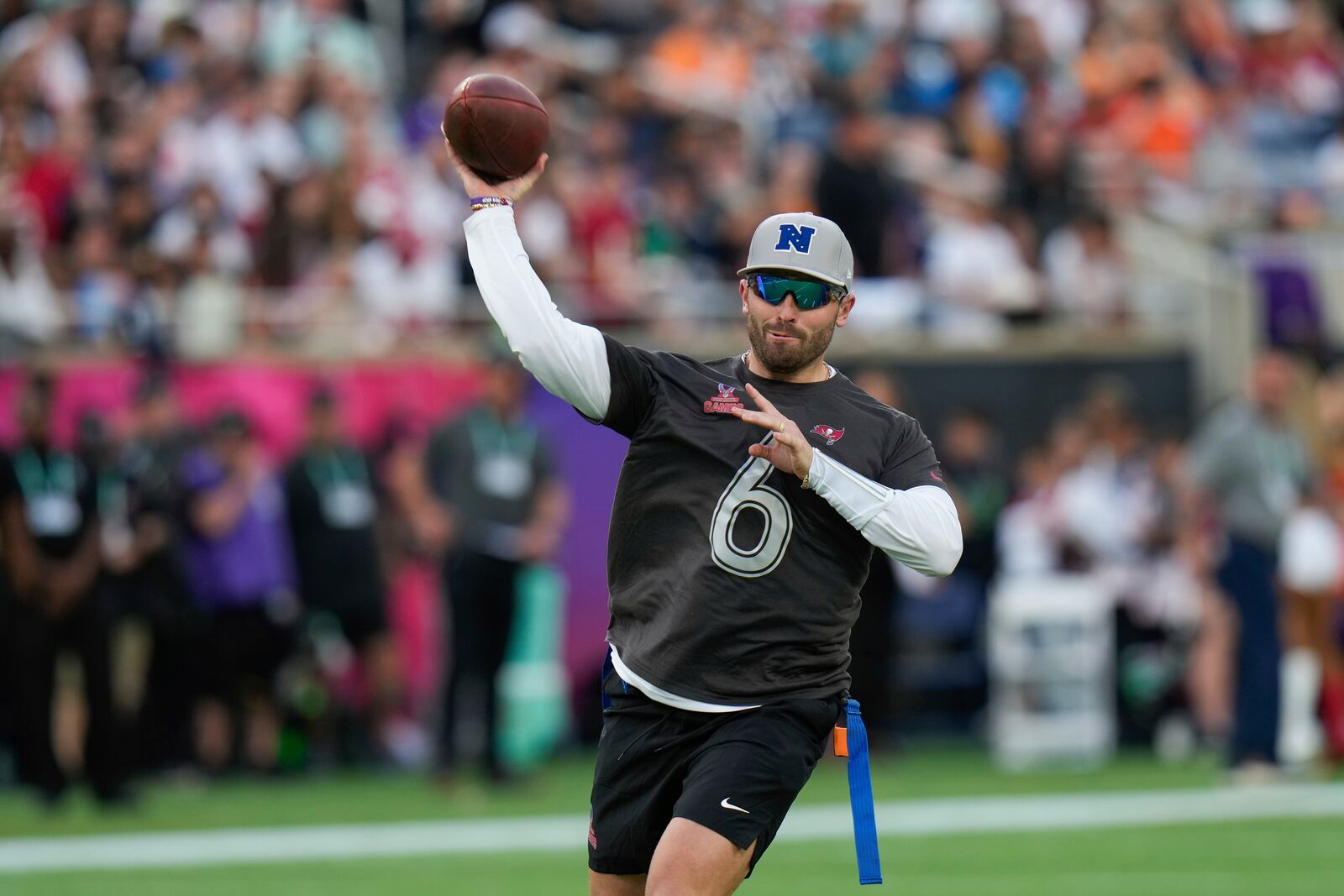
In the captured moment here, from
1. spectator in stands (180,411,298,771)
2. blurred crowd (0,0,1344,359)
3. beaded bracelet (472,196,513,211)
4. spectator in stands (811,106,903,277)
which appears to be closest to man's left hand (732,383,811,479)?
beaded bracelet (472,196,513,211)

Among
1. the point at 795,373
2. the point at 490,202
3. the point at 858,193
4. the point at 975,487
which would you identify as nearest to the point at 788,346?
the point at 795,373

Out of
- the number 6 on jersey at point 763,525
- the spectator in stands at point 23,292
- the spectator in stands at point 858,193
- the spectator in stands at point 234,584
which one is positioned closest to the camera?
the number 6 on jersey at point 763,525

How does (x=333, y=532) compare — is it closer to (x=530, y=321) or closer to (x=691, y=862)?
(x=530, y=321)

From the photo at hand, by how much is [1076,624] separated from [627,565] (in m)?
9.15

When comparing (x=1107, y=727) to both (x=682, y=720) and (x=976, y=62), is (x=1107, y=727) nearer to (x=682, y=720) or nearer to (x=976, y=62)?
(x=976, y=62)

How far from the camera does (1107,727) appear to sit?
48.4ft

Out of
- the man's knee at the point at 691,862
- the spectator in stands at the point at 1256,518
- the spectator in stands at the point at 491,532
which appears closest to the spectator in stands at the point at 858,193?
the spectator in stands at the point at 491,532

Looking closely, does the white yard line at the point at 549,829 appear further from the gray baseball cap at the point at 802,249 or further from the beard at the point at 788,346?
the gray baseball cap at the point at 802,249

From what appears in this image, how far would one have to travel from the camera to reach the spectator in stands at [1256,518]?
37.9ft

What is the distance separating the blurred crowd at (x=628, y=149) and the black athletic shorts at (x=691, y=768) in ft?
28.5

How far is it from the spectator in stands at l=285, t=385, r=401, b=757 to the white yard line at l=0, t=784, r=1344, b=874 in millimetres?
2555

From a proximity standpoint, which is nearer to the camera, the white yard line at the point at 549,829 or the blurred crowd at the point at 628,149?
the white yard line at the point at 549,829

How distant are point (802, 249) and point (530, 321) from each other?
72 cm

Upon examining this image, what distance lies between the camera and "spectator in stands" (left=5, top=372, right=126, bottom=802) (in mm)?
11758
